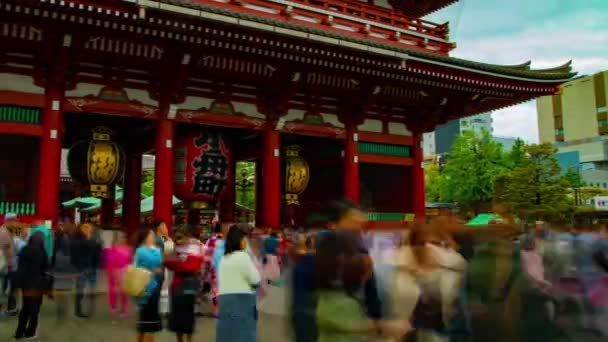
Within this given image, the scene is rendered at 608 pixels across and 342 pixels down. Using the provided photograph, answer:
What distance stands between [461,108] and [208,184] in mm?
9180

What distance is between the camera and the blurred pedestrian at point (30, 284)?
7.24 metres

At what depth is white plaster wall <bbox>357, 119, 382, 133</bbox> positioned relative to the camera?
17.2 metres

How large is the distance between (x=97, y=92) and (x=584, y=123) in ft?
213

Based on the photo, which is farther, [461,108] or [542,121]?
[542,121]

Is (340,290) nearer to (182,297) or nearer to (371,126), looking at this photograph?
(182,297)

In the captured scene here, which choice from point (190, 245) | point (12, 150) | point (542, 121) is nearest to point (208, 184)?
point (12, 150)

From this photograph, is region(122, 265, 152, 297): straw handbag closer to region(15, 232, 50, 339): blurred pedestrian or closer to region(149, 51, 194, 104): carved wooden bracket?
region(15, 232, 50, 339): blurred pedestrian

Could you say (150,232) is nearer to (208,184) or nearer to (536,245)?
(536,245)

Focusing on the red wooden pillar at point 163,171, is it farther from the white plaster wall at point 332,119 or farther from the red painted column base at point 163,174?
the white plaster wall at point 332,119

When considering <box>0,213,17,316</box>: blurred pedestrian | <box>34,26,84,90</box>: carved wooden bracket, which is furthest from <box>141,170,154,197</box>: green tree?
<box>0,213,17,316</box>: blurred pedestrian

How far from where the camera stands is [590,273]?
717 cm

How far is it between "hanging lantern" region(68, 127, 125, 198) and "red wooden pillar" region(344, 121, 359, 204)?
6.74 m

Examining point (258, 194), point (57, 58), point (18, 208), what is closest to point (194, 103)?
point (57, 58)

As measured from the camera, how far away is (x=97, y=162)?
43.9ft
